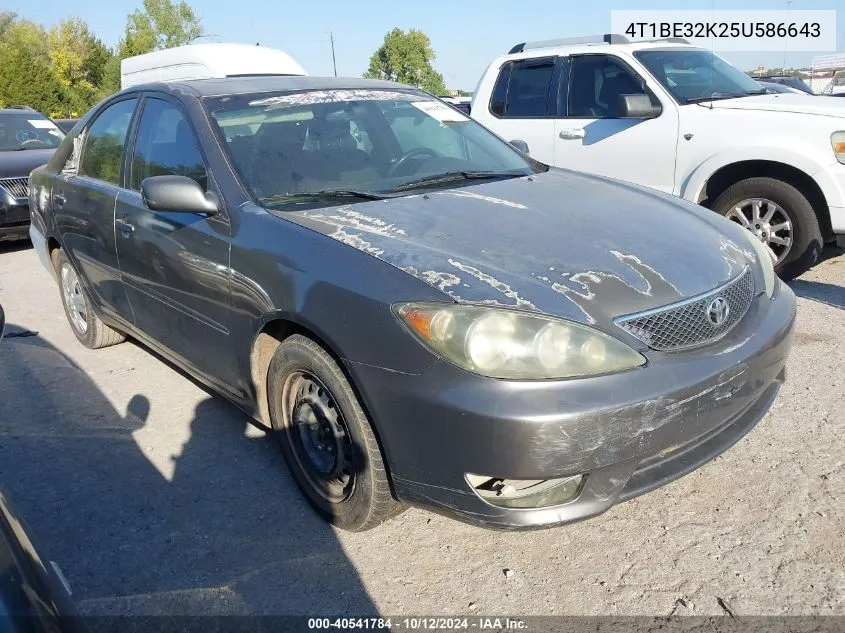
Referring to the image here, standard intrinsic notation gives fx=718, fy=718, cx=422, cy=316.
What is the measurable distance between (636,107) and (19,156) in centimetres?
770

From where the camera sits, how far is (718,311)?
8.02 ft

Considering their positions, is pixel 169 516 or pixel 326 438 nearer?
pixel 326 438

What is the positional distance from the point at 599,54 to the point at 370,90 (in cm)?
323

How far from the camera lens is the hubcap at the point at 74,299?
15.6 feet

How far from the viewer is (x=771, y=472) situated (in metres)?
2.94

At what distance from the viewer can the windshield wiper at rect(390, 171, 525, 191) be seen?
3242mm

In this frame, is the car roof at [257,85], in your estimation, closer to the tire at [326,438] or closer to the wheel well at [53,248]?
the wheel well at [53,248]

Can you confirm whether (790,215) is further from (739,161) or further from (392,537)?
(392,537)

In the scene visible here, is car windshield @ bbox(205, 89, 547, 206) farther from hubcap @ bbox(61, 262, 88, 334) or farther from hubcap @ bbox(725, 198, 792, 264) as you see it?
hubcap @ bbox(725, 198, 792, 264)

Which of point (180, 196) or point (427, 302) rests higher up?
point (180, 196)

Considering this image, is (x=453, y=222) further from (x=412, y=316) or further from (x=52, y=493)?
(x=52, y=493)

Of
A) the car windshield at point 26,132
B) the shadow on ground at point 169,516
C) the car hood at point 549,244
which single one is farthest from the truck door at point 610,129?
the car windshield at point 26,132

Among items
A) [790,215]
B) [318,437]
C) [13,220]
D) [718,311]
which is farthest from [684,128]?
[13,220]

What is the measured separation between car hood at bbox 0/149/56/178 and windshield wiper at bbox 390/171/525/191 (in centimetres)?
727
